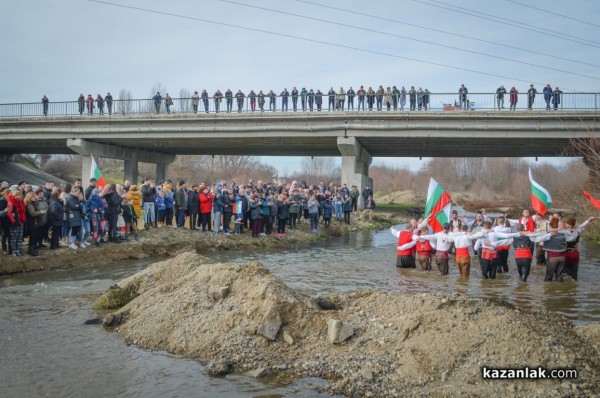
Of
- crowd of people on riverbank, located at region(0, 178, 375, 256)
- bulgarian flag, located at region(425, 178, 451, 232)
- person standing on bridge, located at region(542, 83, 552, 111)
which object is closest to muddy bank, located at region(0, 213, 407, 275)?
crowd of people on riverbank, located at region(0, 178, 375, 256)

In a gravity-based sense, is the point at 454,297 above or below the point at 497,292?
above

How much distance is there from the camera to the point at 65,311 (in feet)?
34.5

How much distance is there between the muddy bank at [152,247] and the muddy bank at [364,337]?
22.4ft

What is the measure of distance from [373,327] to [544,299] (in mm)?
6333

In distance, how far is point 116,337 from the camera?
8.79 m

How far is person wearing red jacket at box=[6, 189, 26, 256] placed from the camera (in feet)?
46.4

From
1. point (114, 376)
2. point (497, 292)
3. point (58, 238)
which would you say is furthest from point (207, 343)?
point (58, 238)

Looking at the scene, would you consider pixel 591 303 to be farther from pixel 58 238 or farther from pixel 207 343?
pixel 58 238

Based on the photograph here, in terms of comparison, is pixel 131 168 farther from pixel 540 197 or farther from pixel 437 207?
pixel 540 197

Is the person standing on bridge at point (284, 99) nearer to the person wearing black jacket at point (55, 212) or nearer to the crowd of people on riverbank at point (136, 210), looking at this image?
the crowd of people on riverbank at point (136, 210)

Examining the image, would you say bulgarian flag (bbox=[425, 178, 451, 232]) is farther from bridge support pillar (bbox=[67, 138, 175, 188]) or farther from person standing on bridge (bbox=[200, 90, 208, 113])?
bridge support pillar (bbox=[67, 138, 175, 188])

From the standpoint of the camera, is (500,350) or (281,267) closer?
(500,350)

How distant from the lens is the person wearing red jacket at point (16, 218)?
1413cm

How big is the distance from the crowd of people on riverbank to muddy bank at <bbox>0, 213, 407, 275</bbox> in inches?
12.9
